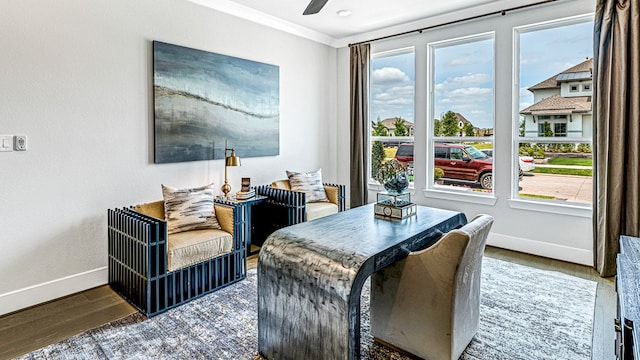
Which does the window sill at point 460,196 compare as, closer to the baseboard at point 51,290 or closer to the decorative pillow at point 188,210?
the decorative pillow at point 188,210

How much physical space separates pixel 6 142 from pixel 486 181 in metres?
4.66

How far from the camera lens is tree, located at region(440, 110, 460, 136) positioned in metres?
4.66

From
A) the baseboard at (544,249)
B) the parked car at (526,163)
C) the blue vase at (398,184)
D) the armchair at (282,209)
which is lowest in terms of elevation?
the baseboard at (544,249)

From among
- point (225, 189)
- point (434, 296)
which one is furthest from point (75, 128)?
point (434, 296)

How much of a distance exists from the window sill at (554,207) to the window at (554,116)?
0.07m

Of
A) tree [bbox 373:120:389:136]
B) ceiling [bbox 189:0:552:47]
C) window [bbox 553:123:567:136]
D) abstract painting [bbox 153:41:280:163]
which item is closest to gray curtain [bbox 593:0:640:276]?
window [bbox 553:123:567:136]

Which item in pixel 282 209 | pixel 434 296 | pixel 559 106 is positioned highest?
pixel 559 106

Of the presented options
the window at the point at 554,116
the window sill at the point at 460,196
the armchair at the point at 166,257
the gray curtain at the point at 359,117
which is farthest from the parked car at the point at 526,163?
the armchair at the point at 166,257

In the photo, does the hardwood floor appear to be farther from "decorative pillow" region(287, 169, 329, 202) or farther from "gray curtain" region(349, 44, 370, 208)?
"gray curtain" region(349, 44, 370, 208)

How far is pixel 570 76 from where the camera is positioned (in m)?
3.83

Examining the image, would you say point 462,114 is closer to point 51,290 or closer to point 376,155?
point 376,155

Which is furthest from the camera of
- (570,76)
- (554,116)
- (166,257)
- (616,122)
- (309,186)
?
(309,186)

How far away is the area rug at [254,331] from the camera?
2.22 meters

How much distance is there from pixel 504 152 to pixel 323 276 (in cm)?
327
